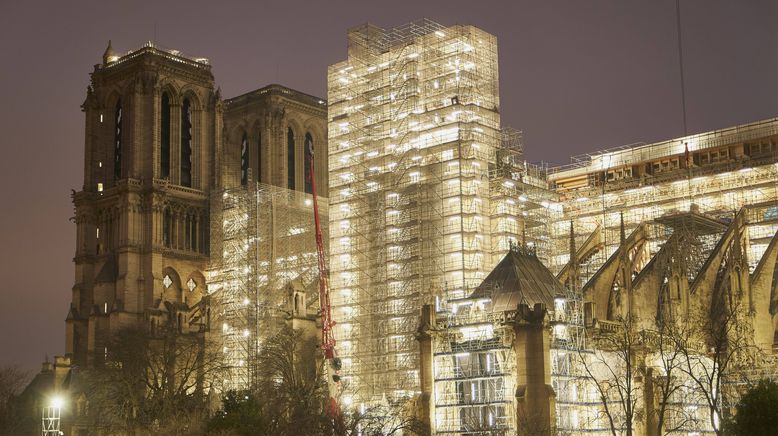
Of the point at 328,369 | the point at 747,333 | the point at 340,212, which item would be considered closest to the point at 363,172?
the point at 340,212

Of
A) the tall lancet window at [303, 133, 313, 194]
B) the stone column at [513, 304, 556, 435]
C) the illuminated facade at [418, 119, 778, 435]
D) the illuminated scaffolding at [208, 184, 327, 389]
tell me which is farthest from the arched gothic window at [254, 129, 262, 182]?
the stone column at [513, 304, 556, 435]

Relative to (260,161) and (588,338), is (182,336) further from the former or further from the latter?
(588,338)

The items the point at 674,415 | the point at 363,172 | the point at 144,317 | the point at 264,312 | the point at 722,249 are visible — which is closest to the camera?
the point at 674,415

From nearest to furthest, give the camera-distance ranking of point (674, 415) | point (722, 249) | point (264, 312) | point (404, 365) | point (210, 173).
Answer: point (674, 415)
point (722, 249)
point (404, 365)
point (264, 312)
point (210, 173)

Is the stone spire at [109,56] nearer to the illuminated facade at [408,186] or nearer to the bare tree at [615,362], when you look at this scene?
the illuminated facade at [408,186]

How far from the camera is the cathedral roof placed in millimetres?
60128

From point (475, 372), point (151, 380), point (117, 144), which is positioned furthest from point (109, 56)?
point (475, 372)

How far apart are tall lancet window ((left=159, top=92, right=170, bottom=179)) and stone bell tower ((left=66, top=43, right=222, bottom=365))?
0.29 ft

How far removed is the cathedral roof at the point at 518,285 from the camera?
60.1 meters

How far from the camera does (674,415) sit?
59.8 m

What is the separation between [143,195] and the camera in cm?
10144

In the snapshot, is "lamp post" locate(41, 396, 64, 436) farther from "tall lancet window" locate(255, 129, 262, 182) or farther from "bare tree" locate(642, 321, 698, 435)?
"tall lancet window" locate(255, 129, 262, 182)

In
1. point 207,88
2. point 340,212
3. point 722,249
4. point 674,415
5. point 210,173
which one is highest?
point 207,88

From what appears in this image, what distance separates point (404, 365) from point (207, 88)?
1761 inches
